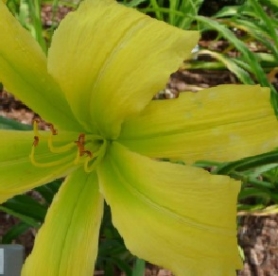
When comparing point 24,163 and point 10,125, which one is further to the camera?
point 10,125

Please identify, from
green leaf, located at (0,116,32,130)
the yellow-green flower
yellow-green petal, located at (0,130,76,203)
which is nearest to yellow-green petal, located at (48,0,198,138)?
the yellow-green flower

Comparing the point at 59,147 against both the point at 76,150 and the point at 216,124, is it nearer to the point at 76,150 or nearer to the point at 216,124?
the point at 76,150

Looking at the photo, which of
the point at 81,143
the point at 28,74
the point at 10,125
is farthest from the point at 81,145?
the point at 10,125

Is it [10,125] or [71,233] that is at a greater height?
[10,125]

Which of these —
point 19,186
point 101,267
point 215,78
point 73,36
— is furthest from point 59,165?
point 215,78

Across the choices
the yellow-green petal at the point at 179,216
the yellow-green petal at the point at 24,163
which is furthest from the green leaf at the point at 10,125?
the yellow-green petal at the point at 179,216

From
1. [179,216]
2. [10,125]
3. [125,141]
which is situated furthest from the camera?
[10,125]

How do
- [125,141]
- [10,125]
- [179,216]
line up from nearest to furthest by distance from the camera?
[179,216] → [125,141] → [10,125]
